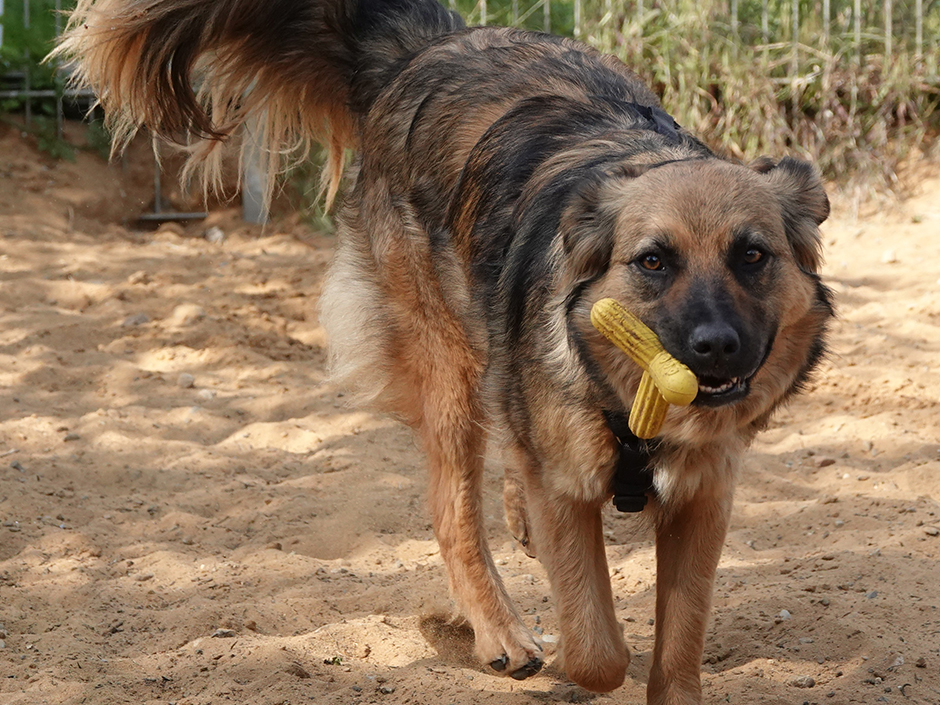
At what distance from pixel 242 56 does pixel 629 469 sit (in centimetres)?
245

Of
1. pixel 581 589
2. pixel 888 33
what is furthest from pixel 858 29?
pixel 581 589

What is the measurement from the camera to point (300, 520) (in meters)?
4.61

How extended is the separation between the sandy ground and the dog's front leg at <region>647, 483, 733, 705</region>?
0.20m

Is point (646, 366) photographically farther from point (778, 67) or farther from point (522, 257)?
point (778, 67)

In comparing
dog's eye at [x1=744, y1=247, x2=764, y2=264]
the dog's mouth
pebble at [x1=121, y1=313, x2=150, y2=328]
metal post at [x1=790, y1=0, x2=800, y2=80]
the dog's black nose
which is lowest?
pebble at [x1=121, y1=313, x2=150, y2=328]

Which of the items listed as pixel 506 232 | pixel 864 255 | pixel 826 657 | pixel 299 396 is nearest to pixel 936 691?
pixel 826 657

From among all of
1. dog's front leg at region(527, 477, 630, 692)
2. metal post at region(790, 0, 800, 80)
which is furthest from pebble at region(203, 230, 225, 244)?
dog's front leg at region(527, 477, 630, 692)

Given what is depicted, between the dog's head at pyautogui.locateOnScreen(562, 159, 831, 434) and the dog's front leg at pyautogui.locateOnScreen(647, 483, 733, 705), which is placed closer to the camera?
the dog's head at pyautogui.locateOnScreen(562, 159, 831, 434)

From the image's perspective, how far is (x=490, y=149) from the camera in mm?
3828

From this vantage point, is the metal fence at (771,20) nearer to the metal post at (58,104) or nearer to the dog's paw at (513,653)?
the metal post at (58,104)

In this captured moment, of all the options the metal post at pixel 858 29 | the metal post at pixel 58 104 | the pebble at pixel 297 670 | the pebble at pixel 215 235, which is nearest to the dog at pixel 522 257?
the pebble at pixel 297 670

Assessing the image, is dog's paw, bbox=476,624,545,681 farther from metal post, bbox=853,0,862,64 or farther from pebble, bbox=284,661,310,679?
metal post, bbox=853,0,862,64

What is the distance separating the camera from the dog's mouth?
2889mm

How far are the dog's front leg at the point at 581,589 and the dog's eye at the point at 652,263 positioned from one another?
29.7 inches
